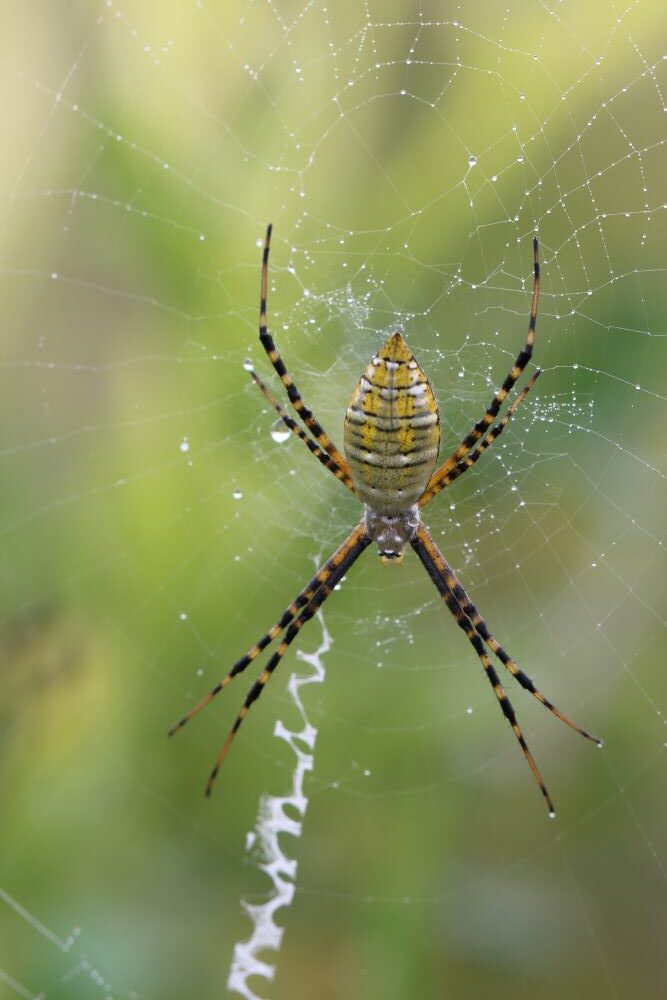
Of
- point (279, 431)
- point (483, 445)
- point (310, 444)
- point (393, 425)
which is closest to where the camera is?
point (393, 425)

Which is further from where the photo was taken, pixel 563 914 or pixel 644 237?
pixel 563 914

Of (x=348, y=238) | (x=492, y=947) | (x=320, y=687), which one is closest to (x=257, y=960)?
(x=492, y=947)

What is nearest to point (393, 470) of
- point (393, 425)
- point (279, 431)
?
point (393, 425)

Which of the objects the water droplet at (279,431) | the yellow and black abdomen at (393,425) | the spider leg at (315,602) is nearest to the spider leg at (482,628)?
the spider leg at (315,602)

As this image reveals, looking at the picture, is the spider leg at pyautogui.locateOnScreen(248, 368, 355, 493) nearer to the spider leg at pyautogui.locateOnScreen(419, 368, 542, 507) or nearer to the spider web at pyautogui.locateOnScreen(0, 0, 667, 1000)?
the spider web at pyautogui.locateOnScreen(0, 0, 667, 1000)

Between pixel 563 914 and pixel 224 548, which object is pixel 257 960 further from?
pixel 224 548

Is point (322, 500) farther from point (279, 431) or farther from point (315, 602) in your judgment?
point (279, 431)
